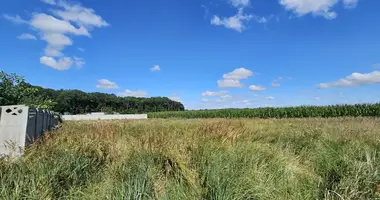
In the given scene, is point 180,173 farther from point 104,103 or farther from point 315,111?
point 104,103

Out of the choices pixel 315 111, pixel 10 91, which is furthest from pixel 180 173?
pixel 315 111

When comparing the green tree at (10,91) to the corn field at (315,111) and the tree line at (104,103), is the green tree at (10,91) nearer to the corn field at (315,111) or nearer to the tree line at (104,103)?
the corn field at (315,111)

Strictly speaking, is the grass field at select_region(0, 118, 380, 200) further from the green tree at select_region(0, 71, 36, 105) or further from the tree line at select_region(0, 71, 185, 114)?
the tree line at select_region(0, 71, 185, 114)

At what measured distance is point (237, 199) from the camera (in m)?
3.18

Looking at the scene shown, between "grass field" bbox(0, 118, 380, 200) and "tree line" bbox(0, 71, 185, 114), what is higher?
"tree line" bbox(0, 71, 185, 114)

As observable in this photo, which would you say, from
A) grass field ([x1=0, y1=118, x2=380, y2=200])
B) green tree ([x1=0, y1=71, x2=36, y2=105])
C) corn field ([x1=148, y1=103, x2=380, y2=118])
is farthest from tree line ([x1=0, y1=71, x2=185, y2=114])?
grass field ([x1=0, y1=118, x2=380, y2=200])

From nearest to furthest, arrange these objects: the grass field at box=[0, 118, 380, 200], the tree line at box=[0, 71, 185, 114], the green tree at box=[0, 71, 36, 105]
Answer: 1. the grass field at box=[0, 118, 380, 200]
2. the green tree at box=[0, 71, 36, 105]
3. the tree line at box=[0, 71, 185, 114]

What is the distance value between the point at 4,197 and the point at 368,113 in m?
33.9

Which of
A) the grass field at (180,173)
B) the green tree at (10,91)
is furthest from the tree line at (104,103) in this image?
the grass field at (180,173)

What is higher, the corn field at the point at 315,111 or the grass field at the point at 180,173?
the corn field at the point at 315,111

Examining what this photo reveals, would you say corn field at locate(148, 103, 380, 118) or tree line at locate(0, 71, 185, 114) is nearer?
corn field at locate(148, 103, 380, 118)

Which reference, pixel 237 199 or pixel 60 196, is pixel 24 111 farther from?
pixel 237 199

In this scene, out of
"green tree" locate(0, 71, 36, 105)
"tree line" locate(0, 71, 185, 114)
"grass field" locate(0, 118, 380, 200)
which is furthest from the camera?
"tree line" locate(0, 71, 185, 114)

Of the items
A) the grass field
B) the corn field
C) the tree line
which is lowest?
the grass field
